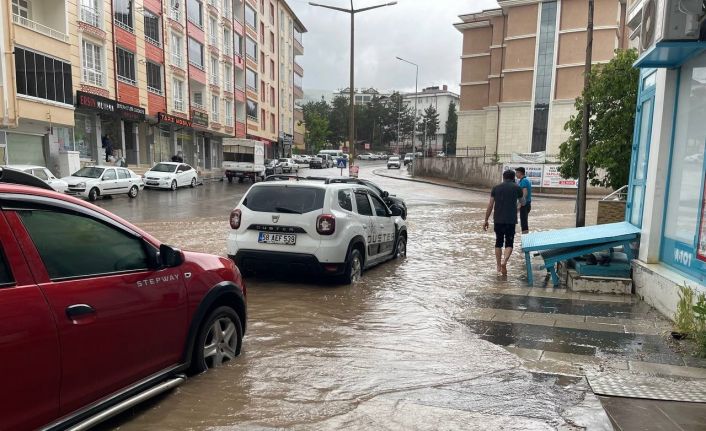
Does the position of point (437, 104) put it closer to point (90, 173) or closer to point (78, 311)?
point (90, 173)

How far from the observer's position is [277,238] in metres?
7.27

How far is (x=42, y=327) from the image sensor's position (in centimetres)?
264

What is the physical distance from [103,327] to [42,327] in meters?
0.42

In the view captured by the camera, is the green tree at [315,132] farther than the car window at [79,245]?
Yes

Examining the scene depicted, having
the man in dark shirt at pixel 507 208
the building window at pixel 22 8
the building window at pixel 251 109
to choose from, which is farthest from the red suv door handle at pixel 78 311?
the building window at pixel 251 109

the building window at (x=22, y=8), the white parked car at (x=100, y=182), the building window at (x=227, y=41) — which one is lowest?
the white parked car at (x=100, y=182)

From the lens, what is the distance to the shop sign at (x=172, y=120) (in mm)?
33531

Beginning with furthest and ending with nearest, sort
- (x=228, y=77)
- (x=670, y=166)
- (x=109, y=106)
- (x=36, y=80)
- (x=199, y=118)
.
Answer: (x=228, y=77) → (x=199, y=118) → (x=109, y=106) → (x=36, y=80) → (x=670, y=166)

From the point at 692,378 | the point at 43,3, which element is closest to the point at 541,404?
the point at 692,378

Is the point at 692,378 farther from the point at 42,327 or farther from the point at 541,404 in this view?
the point at 42,327

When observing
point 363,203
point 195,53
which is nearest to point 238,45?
point 195,53

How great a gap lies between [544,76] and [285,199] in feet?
158

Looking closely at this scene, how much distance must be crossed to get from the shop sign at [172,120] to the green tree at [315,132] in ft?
195

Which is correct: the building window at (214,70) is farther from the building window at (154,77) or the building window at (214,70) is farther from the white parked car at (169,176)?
the white parked car at (169,176)
